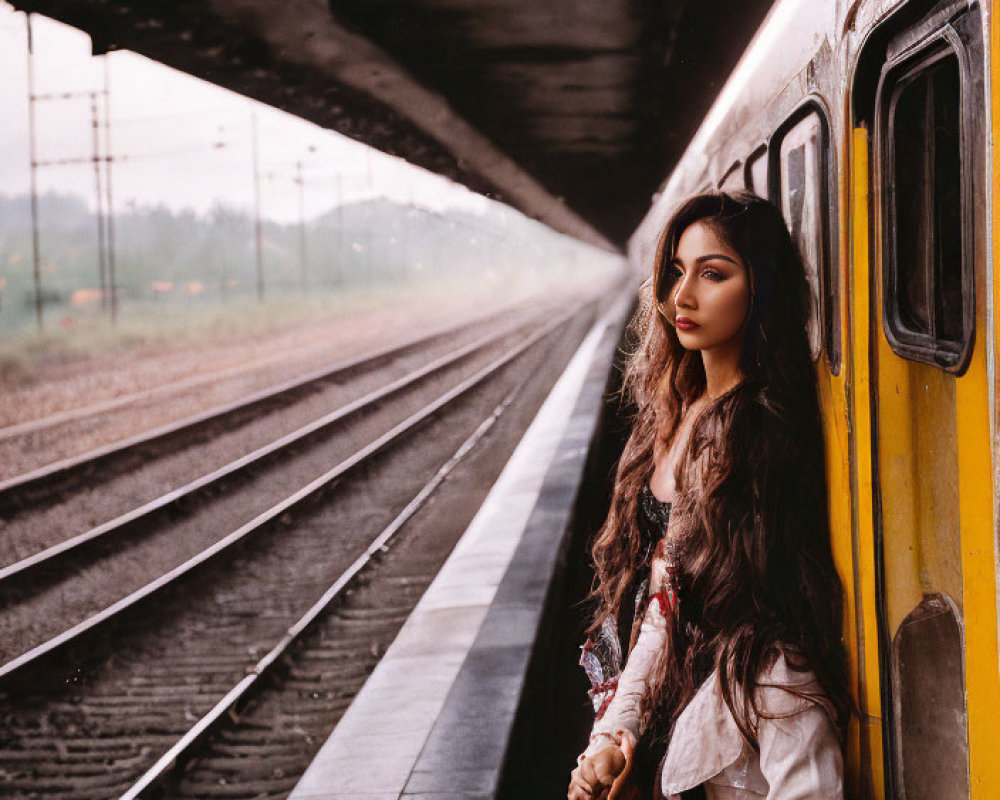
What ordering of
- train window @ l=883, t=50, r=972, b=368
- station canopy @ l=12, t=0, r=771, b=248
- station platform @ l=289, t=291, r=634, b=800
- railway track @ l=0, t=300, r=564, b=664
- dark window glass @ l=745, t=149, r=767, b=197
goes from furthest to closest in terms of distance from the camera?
railway track @ l=0, t=300, r=564, b=664 → station canopy @ l=12, t=0, r=771, b=248 → station platform @ l=289, t=291, r=634, b=800 → dark window glass @ l=745, t=149, r=767, b=197 → train window @ l=883, t=50, r=972, b=368

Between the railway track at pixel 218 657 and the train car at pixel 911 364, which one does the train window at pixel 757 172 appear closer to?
the train car at pixel 911 364

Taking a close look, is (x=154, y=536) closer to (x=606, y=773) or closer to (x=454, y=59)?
(x=454, y=59)

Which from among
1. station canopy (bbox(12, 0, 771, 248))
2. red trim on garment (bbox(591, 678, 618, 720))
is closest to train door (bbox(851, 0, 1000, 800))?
red trim on garment (bbox(591, 678, 618, 720))

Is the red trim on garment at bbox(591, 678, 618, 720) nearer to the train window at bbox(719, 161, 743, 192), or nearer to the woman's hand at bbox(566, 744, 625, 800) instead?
the woman's hand at bbox(566, 744, 625, 800)

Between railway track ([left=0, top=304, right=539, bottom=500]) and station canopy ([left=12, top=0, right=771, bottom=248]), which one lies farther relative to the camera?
railway track ([left=0, top=304, right=539, bottom=500])

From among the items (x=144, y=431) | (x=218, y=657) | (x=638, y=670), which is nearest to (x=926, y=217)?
(x=638, y=670)

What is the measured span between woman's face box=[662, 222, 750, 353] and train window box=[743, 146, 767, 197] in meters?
0.74

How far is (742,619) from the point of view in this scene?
1610 millimetres

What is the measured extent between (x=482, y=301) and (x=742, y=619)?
52.9 meters

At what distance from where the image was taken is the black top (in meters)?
1.85

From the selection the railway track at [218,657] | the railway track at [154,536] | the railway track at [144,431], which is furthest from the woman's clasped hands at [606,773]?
the railway track at [144,431]

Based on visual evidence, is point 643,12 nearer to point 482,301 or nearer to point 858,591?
point 858,591

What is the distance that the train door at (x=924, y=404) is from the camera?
114cm

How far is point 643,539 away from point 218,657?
4.19 m
